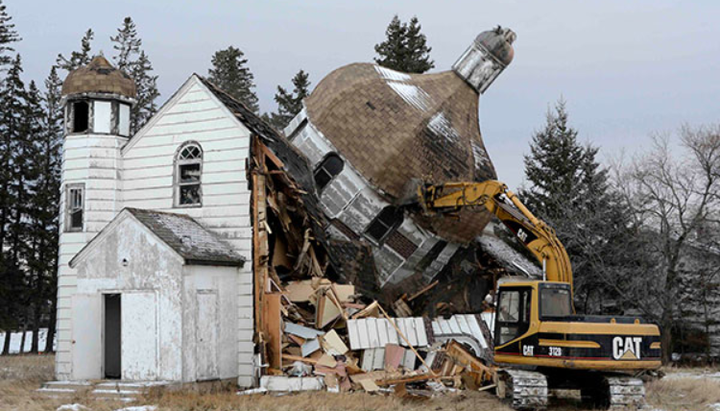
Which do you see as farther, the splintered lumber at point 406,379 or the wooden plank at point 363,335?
the wooden plank at point 363,335

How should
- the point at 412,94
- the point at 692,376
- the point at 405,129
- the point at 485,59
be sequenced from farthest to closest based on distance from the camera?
the point at 485,59
the point at 412,94
the point at 692,376
the point at 405,129

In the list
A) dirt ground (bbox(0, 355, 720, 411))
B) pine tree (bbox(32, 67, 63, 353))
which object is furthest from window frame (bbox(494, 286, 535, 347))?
pine tree (bbox(32, 67, 63, 353))

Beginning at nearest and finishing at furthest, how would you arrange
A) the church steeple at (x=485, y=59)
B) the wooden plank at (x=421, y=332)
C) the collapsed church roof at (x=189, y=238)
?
1. the collapsed church roof at (x=189, y=238)
2. the wooden plank at (x=421, y=332)
3. the church steeple at (x=485, y=59)

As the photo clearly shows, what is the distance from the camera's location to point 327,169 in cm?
2083

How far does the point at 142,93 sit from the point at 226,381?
36.6m

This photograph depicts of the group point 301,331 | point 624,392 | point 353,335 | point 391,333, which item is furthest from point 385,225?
point 624,392

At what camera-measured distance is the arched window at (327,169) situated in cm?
2070

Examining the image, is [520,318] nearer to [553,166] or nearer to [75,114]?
[75,114]

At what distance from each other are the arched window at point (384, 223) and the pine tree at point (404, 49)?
80.2 feet

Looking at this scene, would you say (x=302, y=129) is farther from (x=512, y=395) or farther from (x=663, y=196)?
(x=663, y=196)

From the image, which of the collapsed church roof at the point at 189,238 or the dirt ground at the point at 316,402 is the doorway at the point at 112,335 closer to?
the dirt ground at the point at 316,402

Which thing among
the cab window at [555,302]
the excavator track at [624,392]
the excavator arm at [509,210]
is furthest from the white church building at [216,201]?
the excavator track at [624,392]

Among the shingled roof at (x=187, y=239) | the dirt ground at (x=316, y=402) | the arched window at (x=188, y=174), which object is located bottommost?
the dirt ground at (x=316, y=402)

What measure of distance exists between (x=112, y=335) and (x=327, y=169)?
6852 mm
